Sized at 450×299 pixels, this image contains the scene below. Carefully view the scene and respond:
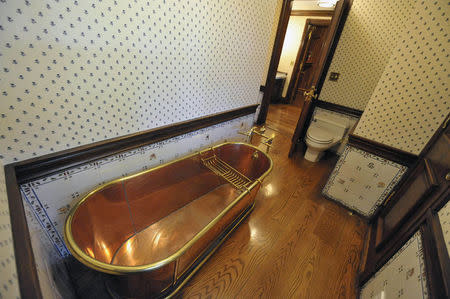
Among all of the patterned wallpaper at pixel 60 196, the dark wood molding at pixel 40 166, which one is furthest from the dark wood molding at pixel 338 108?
the patterned wallpaper at pixel 60 196

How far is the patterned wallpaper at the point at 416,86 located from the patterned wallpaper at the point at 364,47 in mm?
925

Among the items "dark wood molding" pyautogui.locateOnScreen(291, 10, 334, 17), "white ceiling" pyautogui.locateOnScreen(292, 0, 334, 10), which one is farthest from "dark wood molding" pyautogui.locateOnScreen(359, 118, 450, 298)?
"white ceiling" pyautogui.locateOnScreen(292, 0, 334, 10)

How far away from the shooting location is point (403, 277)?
2.89ft

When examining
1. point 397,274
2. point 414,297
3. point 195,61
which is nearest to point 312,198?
point 397,274

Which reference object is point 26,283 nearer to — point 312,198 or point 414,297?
point 414,297

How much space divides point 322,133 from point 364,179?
939mm

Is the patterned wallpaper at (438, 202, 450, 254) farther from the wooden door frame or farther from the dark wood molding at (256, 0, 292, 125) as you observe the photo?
the wooden door frame

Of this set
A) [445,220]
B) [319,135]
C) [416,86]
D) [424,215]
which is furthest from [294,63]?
[445,220]

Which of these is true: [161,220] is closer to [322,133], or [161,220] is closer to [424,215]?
[424,215]

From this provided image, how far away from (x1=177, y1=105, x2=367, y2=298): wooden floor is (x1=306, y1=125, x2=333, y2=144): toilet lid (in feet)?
2.15

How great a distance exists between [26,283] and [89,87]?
858mm

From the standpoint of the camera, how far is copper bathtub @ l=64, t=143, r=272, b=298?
0.87m

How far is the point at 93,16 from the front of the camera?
83cm

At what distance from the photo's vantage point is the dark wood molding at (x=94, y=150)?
0.84 m
